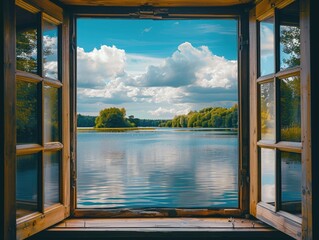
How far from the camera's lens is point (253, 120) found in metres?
2.30

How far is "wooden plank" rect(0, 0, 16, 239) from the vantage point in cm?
167

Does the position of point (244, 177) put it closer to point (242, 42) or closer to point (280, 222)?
point (280, 222)

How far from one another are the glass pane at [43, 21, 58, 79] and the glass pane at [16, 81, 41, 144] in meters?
0.16

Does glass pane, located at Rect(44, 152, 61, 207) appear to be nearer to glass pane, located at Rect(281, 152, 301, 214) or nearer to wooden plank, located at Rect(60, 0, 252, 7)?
wooden plank, located at Rect(60, 0, 252, 7)

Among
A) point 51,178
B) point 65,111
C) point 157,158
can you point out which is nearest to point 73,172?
point 51,178

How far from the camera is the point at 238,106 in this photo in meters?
2.45

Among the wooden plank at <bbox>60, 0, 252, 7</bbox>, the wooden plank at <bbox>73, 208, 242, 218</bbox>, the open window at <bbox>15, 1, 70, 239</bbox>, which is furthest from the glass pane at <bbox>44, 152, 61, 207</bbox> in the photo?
the wooden plank at <bbox>60, 0, 252, 7</bbox>

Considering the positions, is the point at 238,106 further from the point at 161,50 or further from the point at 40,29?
the point at 161,50

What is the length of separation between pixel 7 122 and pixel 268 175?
1.38 m

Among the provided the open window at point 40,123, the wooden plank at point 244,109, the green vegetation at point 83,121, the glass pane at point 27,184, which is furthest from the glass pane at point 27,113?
the wooden plank at point 244,109

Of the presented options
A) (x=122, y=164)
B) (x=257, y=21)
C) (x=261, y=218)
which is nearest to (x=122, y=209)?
(x=261, y=218)

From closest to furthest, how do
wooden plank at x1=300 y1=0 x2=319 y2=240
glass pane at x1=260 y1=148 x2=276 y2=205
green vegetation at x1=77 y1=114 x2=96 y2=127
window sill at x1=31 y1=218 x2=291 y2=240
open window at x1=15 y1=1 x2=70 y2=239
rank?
wooden plank at x1=300 y1=0 x2=319 y2=240, open window at x1=15 y1=1 x2=70 y2=239, glass pane at x1=260 y1=148 x2=276 y2=205, window sill at x1=31 y1=218 x2=291 y2=240, green vegetation at x1=77 y1=114 x2=96 y2=127

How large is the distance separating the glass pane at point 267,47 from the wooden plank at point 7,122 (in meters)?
1.33

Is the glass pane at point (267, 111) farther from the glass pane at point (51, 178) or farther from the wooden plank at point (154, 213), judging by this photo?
the glass pane at point (51, 178)
